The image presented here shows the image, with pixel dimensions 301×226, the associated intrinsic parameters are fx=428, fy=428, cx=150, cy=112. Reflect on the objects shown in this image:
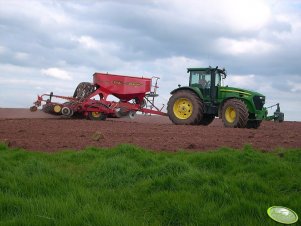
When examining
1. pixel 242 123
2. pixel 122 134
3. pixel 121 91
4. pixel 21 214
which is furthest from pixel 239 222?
pixel 121 91

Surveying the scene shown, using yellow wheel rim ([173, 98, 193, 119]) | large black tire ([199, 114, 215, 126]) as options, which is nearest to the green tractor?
yellow wheel rim ([173, 98, 193, 119])

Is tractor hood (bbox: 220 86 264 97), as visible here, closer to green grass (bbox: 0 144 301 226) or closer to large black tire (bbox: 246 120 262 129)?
large black tire (bbox: 246 120 262 129)

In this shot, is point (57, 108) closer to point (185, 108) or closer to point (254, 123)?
point (185, 108)

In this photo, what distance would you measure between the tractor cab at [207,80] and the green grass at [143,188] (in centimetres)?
949

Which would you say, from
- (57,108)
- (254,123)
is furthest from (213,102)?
(57,108)

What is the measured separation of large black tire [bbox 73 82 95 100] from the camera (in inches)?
810

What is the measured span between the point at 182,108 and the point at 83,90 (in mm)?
5186

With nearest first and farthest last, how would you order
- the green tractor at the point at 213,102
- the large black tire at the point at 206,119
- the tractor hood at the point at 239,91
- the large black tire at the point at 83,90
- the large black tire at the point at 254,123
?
the green tractor at the point at 213,102 → the tractor hood at the point at 239,91 → the large black tire at the point at 254,123 → the large black tire at the point at 206,119 → the large black tire at the point at 83,90

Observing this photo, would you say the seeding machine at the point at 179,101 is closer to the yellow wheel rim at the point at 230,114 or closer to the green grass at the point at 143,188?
the yellow wheel rim at the point at 230,114

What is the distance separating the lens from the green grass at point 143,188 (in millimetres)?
4938

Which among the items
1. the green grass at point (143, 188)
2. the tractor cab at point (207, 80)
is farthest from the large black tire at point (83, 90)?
the green grass at point (143, 188)

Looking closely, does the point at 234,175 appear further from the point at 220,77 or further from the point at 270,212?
the point at 220,77

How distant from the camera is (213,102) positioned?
17.8 metres

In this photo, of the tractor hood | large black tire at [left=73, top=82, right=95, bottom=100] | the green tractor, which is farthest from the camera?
large black tire at [left=73, top=82, right=95, bottom=100]
